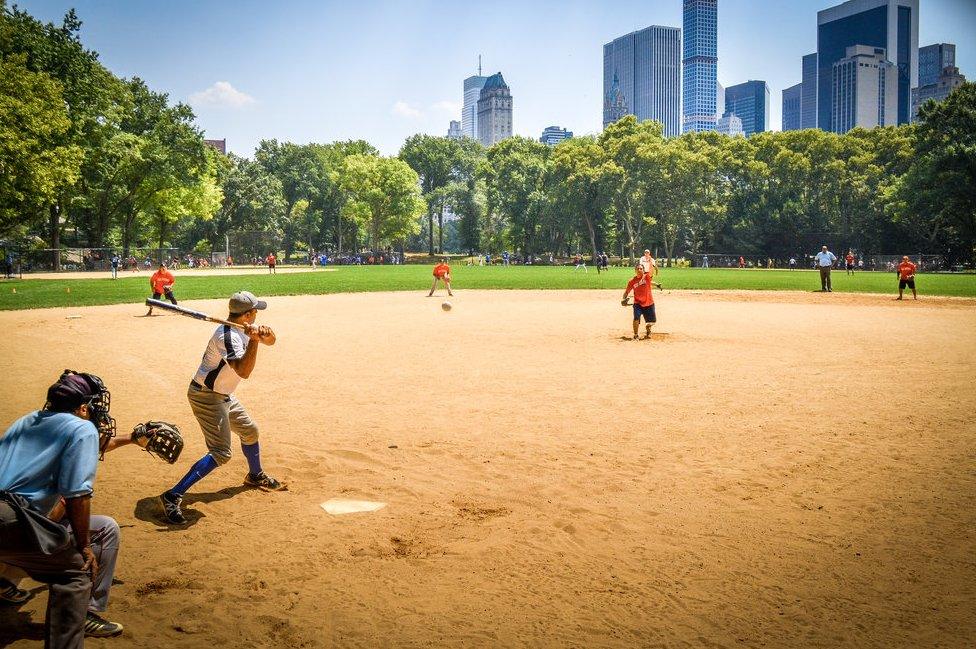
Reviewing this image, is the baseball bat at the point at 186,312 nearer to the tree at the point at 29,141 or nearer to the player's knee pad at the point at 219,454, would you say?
the player's knee pad at the point at 219,454

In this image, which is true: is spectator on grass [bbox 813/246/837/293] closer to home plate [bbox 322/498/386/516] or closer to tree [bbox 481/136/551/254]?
home plate [bbox 322/498/386/516]

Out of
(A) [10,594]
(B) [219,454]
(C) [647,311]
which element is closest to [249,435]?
(B) [219,454]

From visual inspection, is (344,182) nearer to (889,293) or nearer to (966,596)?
(889,293)

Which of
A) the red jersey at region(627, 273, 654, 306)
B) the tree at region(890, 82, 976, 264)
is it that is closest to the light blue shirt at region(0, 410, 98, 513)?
the red jersey at region(627, 273, 654, 306)

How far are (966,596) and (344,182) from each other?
332 feet

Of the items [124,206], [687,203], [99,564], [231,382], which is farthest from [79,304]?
[687,203]

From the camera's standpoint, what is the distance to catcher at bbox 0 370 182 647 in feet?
13.4

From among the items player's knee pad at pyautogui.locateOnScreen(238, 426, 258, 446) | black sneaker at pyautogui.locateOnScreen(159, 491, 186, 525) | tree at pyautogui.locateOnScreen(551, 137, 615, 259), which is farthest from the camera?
tree at pyautogui.locateOnScreen(551, 137, 615, 259)

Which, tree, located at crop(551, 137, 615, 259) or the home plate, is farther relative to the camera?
tree, located at crop(551, 137, 615, 259)

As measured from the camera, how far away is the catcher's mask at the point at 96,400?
4484 mm

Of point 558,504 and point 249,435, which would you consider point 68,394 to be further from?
point 558,504

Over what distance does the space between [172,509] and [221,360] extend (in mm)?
1473

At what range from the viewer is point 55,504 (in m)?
Result: 4.38

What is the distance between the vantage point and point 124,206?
7250 centimetres
